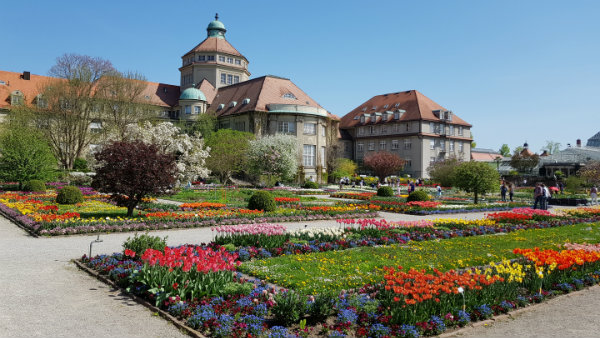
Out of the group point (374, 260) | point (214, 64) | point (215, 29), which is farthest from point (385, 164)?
point (374, 260)

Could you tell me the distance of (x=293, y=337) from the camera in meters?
5.15

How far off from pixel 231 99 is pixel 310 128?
1325 centimetres

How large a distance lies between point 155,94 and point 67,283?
63.4 metres

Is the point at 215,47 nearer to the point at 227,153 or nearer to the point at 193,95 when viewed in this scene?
the point at 193,95

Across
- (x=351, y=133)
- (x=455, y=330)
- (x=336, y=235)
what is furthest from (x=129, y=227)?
(x=351, y=133)

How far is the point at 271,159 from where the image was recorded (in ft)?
141

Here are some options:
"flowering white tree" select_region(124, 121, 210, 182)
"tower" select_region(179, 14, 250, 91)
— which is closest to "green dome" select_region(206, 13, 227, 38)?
"tower" select_region(179, 14, 250, 91)

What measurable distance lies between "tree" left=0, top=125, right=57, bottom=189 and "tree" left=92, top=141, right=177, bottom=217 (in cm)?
1796

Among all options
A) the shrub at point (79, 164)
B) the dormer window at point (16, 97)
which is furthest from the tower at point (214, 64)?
the shrub at point (79, 164)

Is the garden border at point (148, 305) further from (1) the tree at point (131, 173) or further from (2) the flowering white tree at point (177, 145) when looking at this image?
(2) the flowering white tree at point (177, 145)

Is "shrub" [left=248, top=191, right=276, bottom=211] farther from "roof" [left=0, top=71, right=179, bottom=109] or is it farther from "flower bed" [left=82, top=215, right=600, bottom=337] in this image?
"roof" [left=0, top=71, right=179, bottom=109]

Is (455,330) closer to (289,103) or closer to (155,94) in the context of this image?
(289,103)

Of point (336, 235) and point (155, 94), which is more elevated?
point (155, 94)

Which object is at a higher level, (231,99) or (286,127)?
(231,99)
